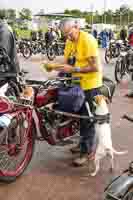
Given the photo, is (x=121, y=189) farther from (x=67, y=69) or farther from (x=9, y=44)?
(x=9, y=44)

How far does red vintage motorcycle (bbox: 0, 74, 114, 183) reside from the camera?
427 cm

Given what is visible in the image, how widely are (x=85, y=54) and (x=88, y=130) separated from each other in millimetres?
913

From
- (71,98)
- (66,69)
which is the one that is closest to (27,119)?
(71,98)

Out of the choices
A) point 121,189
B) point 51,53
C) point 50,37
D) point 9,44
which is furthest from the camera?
point 50,37

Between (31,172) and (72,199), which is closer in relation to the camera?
(72,199)

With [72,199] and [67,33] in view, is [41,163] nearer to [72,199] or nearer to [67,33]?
[72,199]

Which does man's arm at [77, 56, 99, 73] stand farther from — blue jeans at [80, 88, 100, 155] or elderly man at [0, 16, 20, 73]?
elderly man at [0, 16, 20, 73]

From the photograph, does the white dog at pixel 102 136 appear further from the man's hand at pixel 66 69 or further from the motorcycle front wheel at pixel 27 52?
the motorcycle front wheel at pixel 27 52

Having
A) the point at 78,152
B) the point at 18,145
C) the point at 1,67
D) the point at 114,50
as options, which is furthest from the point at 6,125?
the point at 114,50

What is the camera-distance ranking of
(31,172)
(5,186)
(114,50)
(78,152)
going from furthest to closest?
(114,50) < (78,152) < (31,172) < (5,186)

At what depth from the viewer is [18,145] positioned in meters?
4.46

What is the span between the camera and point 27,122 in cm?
443

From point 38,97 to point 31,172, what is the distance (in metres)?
0.89

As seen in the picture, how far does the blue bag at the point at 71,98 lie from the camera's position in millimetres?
4543
